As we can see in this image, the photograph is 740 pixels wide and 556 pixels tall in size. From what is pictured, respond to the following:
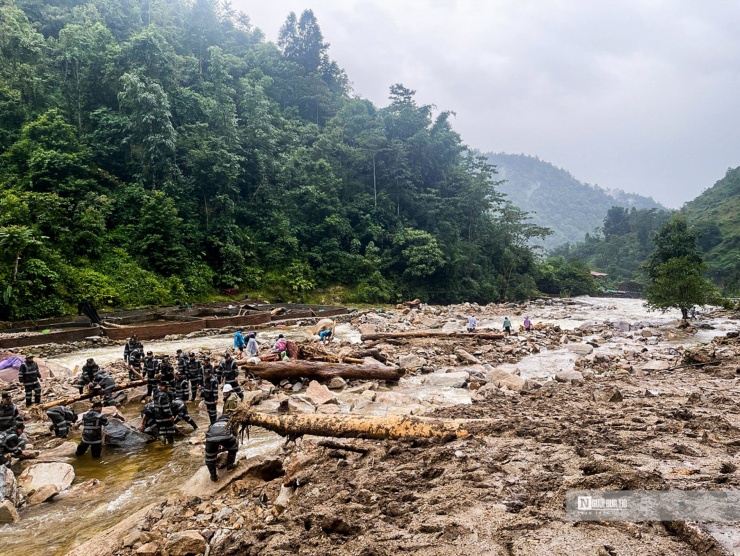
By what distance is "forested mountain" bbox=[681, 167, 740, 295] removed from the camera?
162ft

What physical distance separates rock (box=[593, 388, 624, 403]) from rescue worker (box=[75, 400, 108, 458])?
31.9 ft

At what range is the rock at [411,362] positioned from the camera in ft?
44.5

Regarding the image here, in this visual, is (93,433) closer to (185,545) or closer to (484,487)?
(185,545)

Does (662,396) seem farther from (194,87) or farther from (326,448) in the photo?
(194,87)

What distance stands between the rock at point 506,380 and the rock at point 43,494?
9.36m

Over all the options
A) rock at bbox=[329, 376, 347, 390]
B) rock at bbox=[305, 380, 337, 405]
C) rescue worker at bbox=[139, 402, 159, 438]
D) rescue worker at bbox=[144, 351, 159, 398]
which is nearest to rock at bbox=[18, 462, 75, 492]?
rescue worker at bbox=[139, 402, 159, 438]

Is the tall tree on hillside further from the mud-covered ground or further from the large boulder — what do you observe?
the large boulder

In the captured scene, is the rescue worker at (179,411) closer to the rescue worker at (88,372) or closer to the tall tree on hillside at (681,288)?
the rescue worker at (88,372)

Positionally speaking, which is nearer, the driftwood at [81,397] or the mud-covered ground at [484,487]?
the mud-covered ground at [484,487]

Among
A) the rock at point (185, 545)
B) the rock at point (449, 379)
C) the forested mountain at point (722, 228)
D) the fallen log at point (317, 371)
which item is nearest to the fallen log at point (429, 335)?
the fallen log at point (317, 371)

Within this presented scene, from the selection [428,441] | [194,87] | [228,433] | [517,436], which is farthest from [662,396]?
[194,87]

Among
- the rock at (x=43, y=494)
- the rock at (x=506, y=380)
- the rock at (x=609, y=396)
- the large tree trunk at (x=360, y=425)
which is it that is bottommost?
the rock at (x=43, y=494)

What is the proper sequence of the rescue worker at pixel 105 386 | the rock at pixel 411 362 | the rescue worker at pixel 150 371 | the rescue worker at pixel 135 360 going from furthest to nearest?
the rock at pixel 411 362
the rescue worker at pixel 135 360
the rescue worker at pixel 150 371
the rescue worker at pixel 105 386

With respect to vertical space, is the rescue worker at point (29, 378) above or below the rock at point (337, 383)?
above
